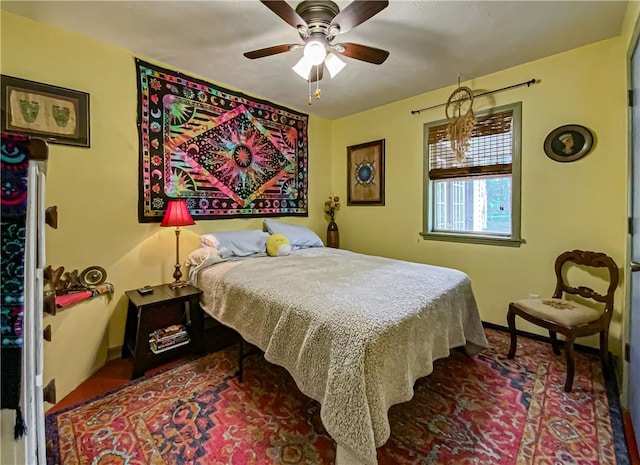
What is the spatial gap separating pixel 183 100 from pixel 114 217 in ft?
4.02

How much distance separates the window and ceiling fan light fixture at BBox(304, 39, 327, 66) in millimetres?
1845

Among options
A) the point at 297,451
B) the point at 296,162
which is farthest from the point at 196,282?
the point at 296,162

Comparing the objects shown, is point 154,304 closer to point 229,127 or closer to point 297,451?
point 297,451

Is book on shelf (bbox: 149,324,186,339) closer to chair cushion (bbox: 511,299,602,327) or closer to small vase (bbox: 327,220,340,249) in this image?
small vase (bbox: 327,220,340,249)

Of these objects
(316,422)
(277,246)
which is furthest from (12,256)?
(277,246)

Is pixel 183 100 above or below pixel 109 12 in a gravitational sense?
below

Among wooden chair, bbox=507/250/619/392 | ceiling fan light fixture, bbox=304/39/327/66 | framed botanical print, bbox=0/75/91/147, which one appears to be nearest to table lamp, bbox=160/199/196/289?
framed botanical print, bbox=0/75/91/147

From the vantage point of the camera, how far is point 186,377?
208 centimetres

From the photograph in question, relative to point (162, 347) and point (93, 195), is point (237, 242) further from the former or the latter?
point (93, 195)

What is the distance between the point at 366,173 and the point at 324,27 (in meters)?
2.20

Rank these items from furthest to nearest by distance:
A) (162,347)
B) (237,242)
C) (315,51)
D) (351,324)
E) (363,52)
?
(237,242) < (162,347) < (363,52) < (315,51) < (351,324)

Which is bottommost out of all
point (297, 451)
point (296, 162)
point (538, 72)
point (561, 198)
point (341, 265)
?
point (297, 451)

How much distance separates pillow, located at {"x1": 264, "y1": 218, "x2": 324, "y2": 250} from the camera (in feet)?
10.8

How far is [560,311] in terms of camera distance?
2.04m
